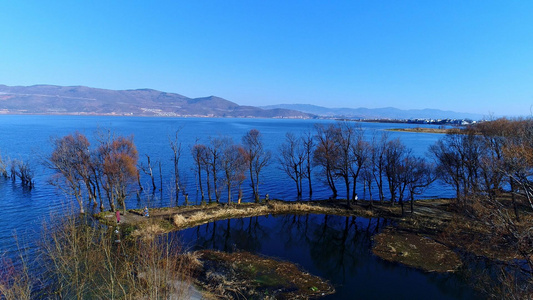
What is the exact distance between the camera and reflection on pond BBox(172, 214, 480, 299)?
70.1 feet

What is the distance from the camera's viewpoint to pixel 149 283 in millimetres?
11414

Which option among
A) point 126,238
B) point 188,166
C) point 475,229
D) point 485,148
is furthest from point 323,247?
point 188,166

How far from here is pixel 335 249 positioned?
29734mm

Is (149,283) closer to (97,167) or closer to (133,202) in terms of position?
(97,167)

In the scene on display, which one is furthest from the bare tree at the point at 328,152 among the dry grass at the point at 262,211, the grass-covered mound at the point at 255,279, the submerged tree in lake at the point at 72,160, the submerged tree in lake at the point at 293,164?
the submerged tree in lake at the point at 72,160

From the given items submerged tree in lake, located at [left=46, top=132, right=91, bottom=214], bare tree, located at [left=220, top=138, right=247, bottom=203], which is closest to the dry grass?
bare tree, located at [left=220, top=138, right=247, bottom=203]

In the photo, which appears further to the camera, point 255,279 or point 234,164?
point 234,164

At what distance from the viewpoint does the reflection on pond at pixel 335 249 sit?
70.1ft

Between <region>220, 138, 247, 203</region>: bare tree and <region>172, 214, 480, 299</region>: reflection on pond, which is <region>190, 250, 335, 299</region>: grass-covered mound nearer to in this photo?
<region>172, 214, 480, 299</region>: reflection on pond

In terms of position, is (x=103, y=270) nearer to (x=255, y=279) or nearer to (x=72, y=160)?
(x=255, y=279)

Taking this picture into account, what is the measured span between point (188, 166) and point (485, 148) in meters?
55.8

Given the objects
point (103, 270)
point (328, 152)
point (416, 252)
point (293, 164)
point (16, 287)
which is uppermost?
point (328, 152)

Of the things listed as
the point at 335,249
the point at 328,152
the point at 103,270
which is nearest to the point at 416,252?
the point at 335,249

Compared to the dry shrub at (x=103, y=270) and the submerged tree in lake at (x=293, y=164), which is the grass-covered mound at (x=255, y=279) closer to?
the dry shrub at (x=103, y=270)
